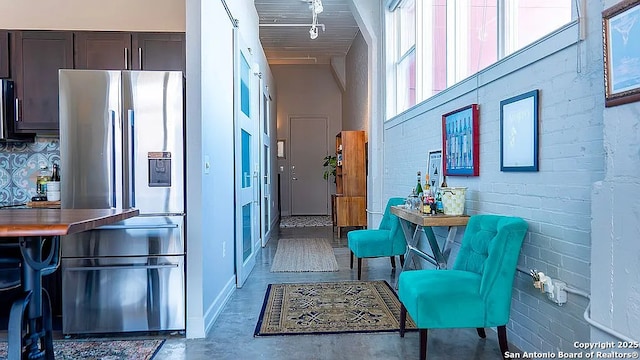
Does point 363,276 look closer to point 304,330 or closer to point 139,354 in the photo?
point 304,330

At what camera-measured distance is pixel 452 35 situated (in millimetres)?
3525

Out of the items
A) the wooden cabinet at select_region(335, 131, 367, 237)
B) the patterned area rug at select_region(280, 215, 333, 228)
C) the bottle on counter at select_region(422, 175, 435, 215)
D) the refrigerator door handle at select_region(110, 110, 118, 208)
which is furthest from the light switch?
the patterned area rug at select_region(280, 215, 333, 228)

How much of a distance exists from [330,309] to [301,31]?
6.07 m

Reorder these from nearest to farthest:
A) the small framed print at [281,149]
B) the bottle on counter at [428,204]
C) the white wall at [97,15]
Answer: the bottle on counter at [428,204] < the white wall at [97,15] < the small framed print at [281,149]

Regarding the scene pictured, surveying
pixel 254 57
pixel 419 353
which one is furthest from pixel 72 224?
pixel 254 57

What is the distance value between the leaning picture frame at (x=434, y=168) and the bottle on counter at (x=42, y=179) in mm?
3346

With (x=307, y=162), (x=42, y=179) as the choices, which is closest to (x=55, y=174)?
(x=42, y=179)

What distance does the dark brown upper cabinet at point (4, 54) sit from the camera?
297cm

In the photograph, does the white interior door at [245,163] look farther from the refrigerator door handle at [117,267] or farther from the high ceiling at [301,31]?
the high ceiling at [301,31]

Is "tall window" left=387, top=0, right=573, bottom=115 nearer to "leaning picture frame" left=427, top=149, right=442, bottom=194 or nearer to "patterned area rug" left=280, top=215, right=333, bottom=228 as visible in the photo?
"leaning picture frame" left=427, top=149, right=442, bottom=194

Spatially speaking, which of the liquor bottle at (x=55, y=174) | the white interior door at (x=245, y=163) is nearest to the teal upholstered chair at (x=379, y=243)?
the white interior door at (x=245, y=163)

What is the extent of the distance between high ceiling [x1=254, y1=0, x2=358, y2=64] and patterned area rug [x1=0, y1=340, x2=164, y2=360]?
540 centimetres

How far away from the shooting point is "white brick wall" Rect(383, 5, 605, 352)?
1854 mm

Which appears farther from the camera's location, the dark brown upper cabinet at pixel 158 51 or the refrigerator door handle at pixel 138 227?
the dark brown upper cabinet at pixel 158 51
